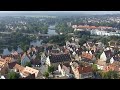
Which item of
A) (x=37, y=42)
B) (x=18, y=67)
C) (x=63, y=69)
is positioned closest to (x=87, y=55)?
(x=63, y=69)

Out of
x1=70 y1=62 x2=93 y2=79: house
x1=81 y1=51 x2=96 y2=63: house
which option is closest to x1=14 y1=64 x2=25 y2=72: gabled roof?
x1=70 y1=62 x2=93 y2=79: house

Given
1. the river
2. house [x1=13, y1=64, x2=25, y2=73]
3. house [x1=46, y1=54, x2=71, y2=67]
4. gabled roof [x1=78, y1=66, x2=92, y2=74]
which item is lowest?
gabled roof [x1=78, y1=66, x2=92, y2=74]

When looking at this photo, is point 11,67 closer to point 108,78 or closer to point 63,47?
point 63,47

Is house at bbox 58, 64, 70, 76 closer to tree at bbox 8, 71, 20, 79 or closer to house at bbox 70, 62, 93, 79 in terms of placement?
house at bbox 70, 62, 93, 79

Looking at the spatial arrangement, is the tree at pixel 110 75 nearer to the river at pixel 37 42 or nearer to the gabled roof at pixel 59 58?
the gabled roof at pixel 59 58
